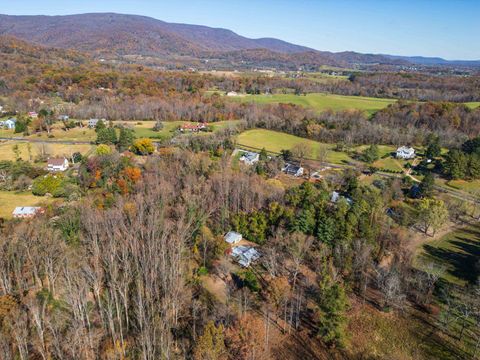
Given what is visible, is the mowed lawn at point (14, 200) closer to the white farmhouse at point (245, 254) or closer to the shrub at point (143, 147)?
the shrub at point (143, 147)

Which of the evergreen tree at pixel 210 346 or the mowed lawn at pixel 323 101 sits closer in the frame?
the evergreen tree at pixel 210 346

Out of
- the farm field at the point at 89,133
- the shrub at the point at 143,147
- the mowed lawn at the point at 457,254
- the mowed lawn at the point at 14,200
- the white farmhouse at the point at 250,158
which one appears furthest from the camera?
the farm field at the point at 89,133

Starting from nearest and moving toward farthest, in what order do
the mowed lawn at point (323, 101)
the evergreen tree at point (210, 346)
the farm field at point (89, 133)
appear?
the evergreen tree at point (210, 346)
the farm field at point (89, 133)
the mowed lawn at point (323, 101)

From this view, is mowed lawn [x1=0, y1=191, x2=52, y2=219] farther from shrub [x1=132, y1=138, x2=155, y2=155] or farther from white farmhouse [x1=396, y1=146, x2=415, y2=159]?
white farmhouse [x1=396, y1=146, x2=415, y2=159]

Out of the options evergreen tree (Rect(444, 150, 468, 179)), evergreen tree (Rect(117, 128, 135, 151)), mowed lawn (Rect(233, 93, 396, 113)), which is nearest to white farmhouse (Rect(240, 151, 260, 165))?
evergreen tree (Rect(117, 128, 135, 151))

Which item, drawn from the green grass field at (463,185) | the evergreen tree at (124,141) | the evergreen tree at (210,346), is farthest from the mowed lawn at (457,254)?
the evergreen tree at (124,141)

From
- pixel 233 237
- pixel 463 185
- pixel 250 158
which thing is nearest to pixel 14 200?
pixel 233 237

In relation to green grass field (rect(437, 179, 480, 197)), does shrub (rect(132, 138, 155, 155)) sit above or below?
above
